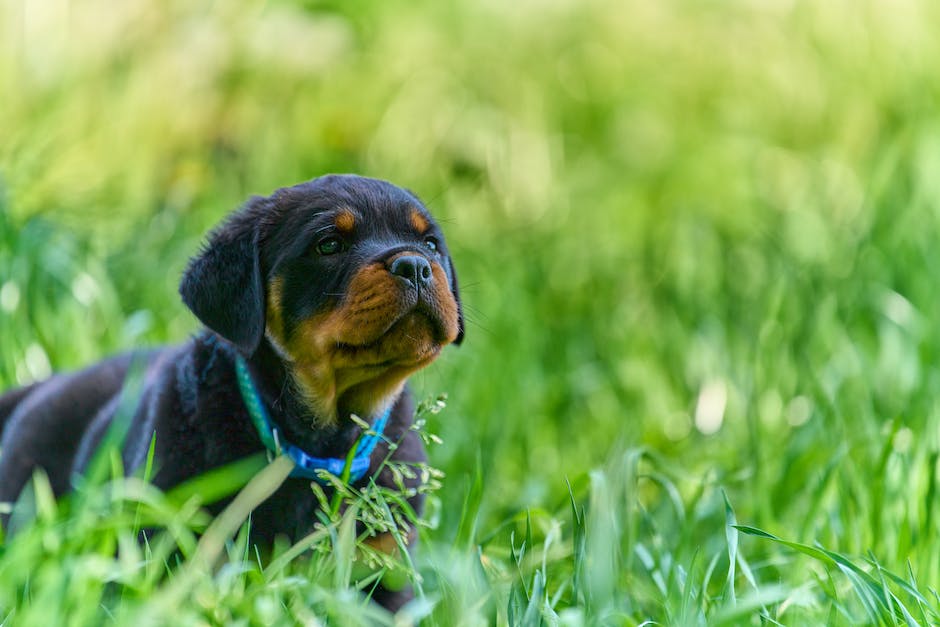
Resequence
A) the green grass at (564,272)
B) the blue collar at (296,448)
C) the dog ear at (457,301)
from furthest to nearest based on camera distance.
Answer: the dog ear at (457,301)
the blue collar at (296,448)
the green grass at (564,272)

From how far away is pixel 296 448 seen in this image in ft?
9.91

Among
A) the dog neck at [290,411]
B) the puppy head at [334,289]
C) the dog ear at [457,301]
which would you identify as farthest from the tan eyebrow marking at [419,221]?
the dog neck at [290,411]

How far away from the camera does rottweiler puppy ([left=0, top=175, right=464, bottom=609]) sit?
9.59 feet

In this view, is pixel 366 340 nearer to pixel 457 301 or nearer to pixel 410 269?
pixel 410 269

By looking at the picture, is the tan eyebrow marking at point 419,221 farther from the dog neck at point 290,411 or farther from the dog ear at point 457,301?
the dog neck at point 290,411

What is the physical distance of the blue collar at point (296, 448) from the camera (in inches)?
118

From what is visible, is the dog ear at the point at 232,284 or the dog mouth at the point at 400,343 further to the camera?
the dog ear at the point at 232,284

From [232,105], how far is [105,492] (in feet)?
14.5

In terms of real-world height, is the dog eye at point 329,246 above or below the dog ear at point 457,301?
above

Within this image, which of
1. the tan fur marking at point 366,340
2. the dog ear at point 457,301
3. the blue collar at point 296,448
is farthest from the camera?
the dog ear at point 457,301

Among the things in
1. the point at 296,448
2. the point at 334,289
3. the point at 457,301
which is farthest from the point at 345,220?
the point at 296,448

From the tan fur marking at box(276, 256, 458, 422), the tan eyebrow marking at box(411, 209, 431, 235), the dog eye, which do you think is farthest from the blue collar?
the tan eyebrow marking at box(411, 209, 431, 235)

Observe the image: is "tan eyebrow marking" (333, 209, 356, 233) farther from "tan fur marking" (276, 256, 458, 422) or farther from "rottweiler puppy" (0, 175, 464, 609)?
"tan fur marking" (276, 256, 458, 422)

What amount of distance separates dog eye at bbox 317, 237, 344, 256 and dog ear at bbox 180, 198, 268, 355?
6.9 inches
